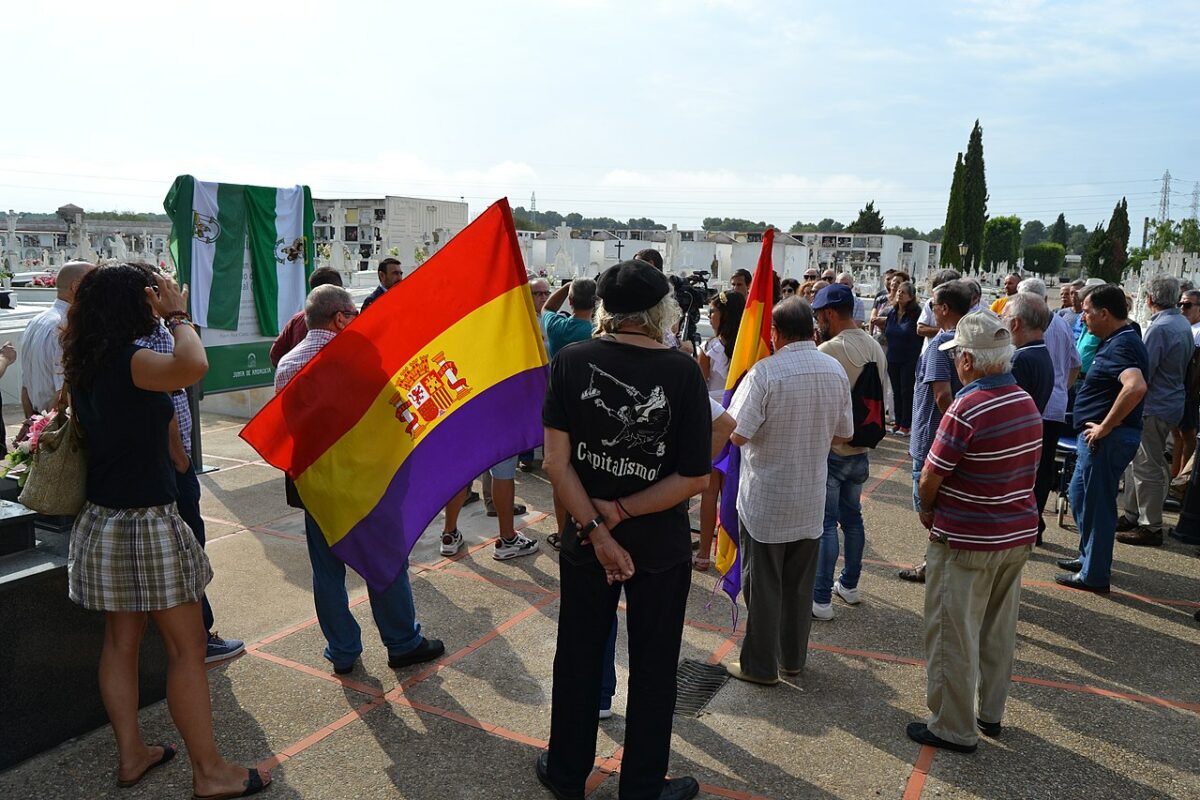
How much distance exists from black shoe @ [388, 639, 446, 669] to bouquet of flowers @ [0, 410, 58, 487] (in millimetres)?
1762

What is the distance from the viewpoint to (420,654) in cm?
408

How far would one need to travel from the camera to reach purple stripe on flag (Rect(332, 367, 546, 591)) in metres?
3.52

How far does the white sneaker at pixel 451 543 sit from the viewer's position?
220 inches

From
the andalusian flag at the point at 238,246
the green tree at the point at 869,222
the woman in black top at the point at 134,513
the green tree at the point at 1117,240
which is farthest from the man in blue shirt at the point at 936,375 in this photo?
the green tree at the point at 869,222

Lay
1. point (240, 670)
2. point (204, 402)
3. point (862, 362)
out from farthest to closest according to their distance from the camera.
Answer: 1. point (204, 402)
2. point (862, 362)
3. point (240, 670)

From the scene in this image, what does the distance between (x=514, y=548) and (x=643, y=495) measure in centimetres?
307

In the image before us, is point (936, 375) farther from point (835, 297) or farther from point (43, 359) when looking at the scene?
point (43, 359)

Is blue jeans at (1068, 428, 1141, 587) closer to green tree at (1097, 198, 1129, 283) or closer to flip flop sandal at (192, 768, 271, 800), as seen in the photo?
flip flop sandal at (192, 768, 271, 800)

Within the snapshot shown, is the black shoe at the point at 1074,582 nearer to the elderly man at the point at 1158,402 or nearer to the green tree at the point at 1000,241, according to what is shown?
the elderly man at the point at 1158,402

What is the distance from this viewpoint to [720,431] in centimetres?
334

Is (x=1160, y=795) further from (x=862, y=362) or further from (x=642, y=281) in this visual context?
(x=642, y=281)

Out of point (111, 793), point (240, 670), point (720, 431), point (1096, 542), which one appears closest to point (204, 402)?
point (240, 670)

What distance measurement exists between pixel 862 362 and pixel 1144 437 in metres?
3.00

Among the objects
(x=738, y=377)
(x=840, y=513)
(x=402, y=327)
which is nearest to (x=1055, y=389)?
(x=840, y=513)
